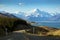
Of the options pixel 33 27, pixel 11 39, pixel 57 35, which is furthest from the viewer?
pixel 33 27

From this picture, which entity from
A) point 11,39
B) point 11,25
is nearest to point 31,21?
point 11,25

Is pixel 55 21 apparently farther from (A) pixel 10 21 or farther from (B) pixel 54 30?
(A) pixel 10 21

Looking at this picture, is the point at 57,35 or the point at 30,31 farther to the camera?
the point at 30,31

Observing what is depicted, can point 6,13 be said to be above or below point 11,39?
above

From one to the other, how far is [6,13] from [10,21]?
70cm

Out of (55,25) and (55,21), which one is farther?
(55,21)

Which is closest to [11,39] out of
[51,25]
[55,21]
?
[51,25]

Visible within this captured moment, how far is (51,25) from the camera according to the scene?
53.1 ft

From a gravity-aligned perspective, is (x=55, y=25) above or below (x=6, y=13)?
below

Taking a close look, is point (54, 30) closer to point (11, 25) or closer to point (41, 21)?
point (41, 21)

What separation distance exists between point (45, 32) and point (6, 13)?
3275 mm

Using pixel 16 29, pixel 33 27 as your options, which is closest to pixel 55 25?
pixel 33 27

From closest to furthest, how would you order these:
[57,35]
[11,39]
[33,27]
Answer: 1. [11,39]
2. [57,35]
3. [33,27]

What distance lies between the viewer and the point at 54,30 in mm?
16500
